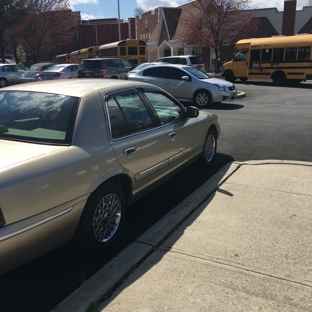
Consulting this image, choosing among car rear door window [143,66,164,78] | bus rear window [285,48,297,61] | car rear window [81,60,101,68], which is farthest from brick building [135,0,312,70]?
car rear door window [143,66,164,78]

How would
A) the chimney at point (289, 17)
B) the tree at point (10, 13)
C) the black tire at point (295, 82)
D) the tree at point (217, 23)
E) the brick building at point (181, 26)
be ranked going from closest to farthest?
the black tire at point (295, 82) → the tree at point (10, 13) → the tree at point (217, 23) → the chimney at point (289, 17) → the brick building at point (181, 26)

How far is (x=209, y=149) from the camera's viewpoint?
5.97 metres

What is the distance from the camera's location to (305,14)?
111ft

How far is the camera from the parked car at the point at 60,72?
19.6 m

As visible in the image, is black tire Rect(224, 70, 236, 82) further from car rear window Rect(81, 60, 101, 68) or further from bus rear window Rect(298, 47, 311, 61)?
car rear window Rect(81, 60, 101, 68)

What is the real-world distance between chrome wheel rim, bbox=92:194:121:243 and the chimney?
36016 mm

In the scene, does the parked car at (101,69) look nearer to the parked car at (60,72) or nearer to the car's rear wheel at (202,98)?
the parked car at (60,72)

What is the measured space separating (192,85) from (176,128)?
8.42 metres

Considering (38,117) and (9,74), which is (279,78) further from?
(38,117)

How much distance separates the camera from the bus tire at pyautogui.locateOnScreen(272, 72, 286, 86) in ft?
67.8

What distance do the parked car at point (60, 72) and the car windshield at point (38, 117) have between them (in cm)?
1686

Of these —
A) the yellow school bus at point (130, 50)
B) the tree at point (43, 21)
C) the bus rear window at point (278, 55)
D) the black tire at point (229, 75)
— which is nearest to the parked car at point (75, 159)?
the bus rear window at point (278, 55)

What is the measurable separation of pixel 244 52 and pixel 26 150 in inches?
846

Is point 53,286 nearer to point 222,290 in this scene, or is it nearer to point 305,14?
point 222,290
